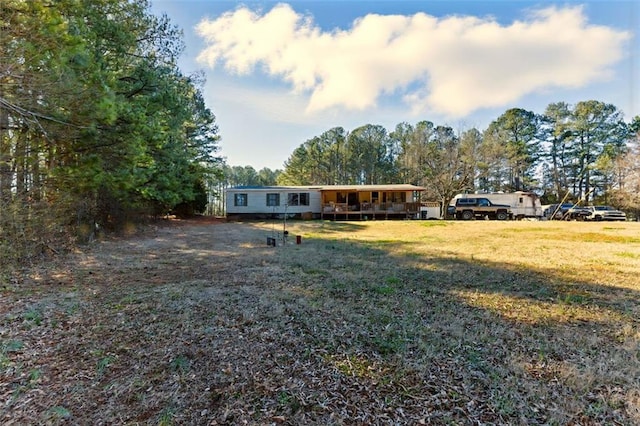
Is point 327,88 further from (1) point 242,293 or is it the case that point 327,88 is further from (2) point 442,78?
(1) point 242,293

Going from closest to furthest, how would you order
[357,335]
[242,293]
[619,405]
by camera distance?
[619,405] < [357,335] < [242,293]

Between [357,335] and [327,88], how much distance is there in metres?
14.0

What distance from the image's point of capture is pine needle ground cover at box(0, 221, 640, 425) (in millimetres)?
2170

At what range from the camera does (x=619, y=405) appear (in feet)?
7.13

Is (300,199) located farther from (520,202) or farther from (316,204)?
(520,202)

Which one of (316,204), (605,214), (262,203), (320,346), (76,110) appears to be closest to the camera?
(320,346)

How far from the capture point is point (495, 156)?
2859cm

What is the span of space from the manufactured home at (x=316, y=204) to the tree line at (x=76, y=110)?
10285 millimetres

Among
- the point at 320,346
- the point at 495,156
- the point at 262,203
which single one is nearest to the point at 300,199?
the point at 262,203

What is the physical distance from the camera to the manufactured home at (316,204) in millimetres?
20719

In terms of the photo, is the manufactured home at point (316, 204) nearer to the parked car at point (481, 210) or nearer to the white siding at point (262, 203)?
the white siding at point (262, 203)

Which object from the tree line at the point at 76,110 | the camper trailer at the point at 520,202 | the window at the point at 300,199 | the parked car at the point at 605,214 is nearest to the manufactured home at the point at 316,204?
the window at the point at 300,199

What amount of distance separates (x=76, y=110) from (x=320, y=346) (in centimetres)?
590

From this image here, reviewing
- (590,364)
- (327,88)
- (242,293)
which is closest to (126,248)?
(242,293)
